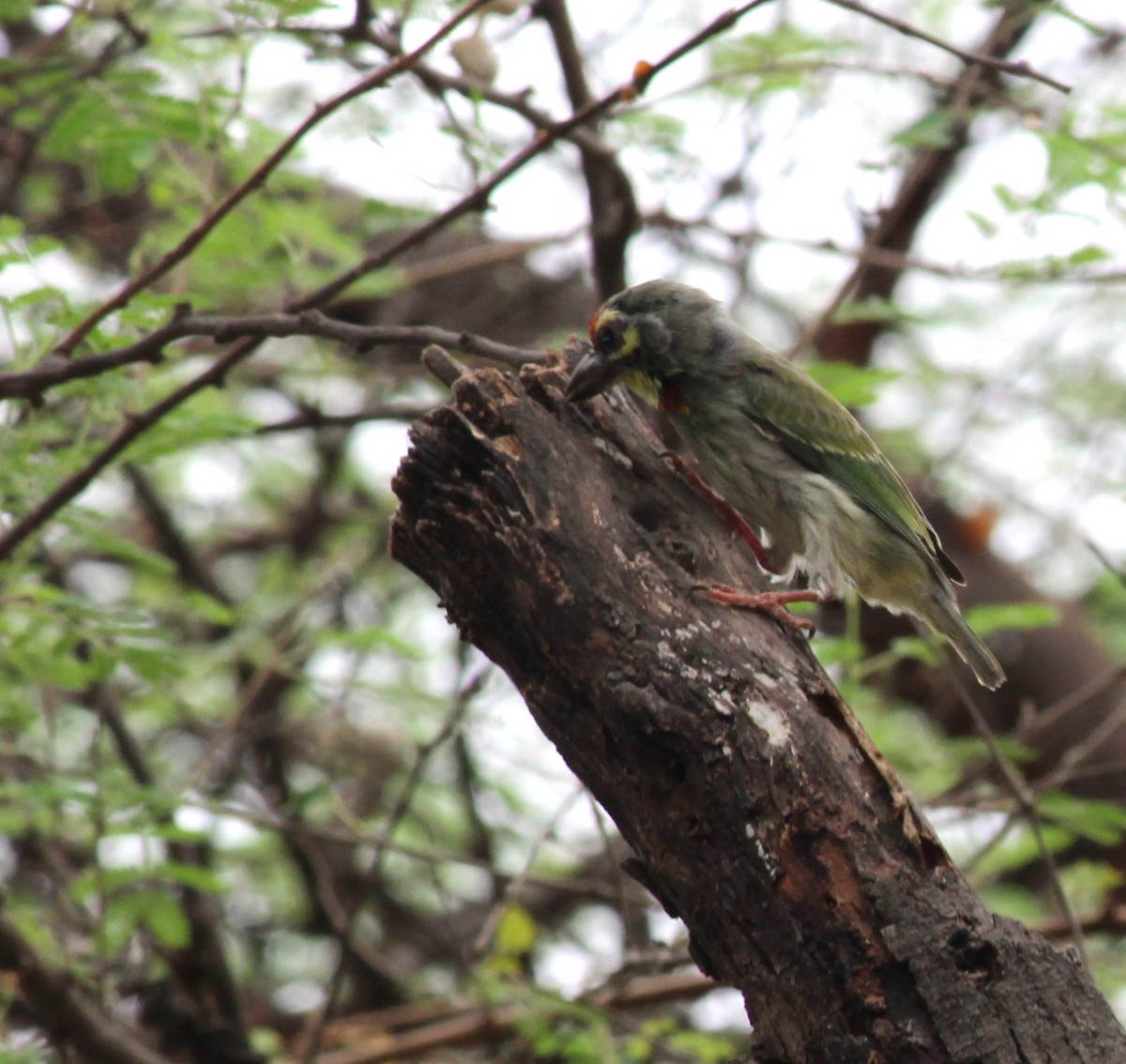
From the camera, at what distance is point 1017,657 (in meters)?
7.69

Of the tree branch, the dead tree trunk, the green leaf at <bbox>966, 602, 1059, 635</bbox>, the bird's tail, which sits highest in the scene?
the green leaf at <bbox>966, 602, 1059, 635</bbox>

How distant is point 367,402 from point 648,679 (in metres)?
4.68

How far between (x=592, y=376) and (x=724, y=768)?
111 centimetres

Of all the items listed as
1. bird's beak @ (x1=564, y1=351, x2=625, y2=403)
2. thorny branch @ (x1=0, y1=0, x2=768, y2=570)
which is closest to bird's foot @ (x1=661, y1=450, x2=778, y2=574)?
bird's beak @ (x1=564, y1=351, x2=625, y2=403)

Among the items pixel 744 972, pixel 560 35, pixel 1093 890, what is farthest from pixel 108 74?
pixel 1093 890

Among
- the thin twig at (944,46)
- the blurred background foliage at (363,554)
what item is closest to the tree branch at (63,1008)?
the blurred background foliage at (363,554)

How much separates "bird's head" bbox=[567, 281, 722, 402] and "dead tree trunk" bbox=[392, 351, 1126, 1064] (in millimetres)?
862

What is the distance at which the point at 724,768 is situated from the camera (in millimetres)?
2877

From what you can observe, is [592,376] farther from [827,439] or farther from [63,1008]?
[63,1008]

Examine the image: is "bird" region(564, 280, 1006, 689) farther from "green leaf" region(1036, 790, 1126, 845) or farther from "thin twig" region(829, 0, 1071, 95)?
"thin twig" region(829, 0, 1071, 95)

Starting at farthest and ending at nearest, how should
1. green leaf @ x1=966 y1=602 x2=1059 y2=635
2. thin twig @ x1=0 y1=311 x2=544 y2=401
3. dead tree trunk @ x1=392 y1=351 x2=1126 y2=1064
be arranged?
green leaf @ x1=966 y1=602 x2=1059 y2=635, thin twig @ x1=0 y1=311 x2=544 y2=401, dead tree trunk @ x1=392 y1=351 x2=1126 y2=1064

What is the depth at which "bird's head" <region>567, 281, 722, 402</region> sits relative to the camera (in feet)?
13.2

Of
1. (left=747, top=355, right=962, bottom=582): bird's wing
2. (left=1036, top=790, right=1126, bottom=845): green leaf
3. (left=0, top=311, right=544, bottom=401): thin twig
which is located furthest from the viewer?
(left=1036, top=790, right=1126, bottom=845): green leaf

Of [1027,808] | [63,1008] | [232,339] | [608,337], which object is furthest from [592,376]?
[63,1008]
